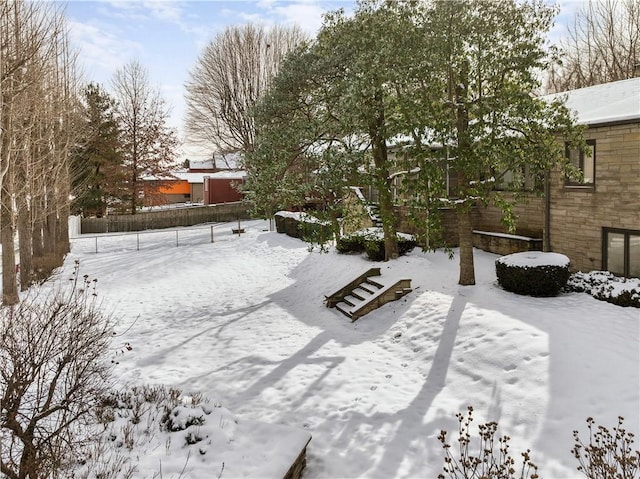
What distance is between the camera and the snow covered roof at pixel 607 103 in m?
13.0

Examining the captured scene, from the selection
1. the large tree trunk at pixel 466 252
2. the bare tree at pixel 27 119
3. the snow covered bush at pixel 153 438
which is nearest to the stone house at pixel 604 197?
the large tree trunk at pixel 466 252

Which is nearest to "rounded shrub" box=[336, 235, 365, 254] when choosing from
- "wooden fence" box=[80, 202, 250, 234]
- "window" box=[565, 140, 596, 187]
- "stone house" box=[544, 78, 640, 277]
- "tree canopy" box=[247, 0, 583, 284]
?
"tree canopy" box=[247, 0, 583, 284]

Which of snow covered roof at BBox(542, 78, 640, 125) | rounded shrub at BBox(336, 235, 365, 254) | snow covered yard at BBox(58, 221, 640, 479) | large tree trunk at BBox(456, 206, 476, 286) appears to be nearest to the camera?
snow covered yard at BBox(58, 221, 640, 479)

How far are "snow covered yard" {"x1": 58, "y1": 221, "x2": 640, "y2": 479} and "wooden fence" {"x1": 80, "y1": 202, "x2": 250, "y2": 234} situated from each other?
1980 cm

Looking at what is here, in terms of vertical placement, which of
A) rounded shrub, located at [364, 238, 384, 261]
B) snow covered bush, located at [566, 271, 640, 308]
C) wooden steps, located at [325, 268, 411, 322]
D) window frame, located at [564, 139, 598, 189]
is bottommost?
wooden steps, located at [325, 268, 411, 322]

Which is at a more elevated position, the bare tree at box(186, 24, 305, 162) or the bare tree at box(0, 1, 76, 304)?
the bare tree at box(186, 24, 305, 162)

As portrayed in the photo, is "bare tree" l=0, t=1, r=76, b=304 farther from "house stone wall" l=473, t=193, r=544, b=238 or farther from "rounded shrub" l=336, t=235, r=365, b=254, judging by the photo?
"house stone wall" l=473, t=193, r=544, b=238

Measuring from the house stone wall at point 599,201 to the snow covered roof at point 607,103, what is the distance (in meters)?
0.33

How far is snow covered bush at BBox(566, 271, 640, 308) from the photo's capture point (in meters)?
11.4

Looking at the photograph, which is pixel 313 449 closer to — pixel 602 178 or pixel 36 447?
pixel 36 447

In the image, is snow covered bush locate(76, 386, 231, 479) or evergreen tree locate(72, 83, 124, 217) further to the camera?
evergreen tree locate(72, 83, 124, 217)

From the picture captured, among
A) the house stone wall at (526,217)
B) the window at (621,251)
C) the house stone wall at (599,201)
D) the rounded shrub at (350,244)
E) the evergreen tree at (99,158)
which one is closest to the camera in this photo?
the house stone wall at (599,201)

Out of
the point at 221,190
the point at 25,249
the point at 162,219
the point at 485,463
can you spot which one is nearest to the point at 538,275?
the point at 485,463

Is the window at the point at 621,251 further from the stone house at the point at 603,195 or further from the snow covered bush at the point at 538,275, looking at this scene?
the snow covered bush at the point at 538,275
